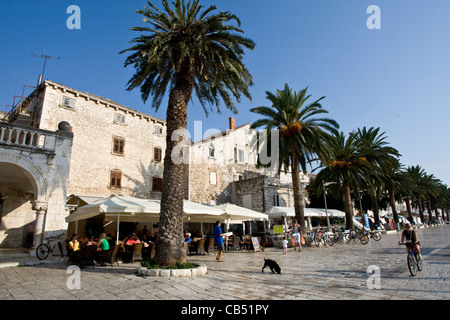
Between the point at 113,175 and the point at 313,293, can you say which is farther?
the point at 113,175

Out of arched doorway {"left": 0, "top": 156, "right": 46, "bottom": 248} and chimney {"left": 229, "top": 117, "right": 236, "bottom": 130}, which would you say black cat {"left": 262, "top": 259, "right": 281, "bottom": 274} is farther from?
chimney {"left": 229, "top": 117, "right": 236, "bottom": 130}

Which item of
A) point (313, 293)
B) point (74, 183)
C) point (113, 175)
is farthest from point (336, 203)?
point (313, 293)

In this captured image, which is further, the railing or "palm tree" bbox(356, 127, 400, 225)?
"palm tree" bbox(356, 127, 400, 225)

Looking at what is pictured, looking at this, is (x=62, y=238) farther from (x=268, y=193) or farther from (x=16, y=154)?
(x=268, y=193)

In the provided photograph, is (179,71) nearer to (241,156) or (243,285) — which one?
(243,285)

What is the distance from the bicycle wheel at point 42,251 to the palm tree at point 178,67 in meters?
6.38

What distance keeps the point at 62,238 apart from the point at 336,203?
36248 millimetres

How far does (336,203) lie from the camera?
39125 millimetres

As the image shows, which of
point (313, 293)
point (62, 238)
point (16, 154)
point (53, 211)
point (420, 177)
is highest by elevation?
point (420, 177)

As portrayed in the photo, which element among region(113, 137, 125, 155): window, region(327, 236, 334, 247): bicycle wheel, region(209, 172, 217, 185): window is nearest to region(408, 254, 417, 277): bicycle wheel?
region(327, 236, 334, 247): bicycle wheel

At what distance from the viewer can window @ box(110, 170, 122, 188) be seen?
2124 centimetres

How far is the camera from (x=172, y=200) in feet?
28.4

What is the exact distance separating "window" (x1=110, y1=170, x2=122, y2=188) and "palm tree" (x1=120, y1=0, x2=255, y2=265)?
36.7 feet
